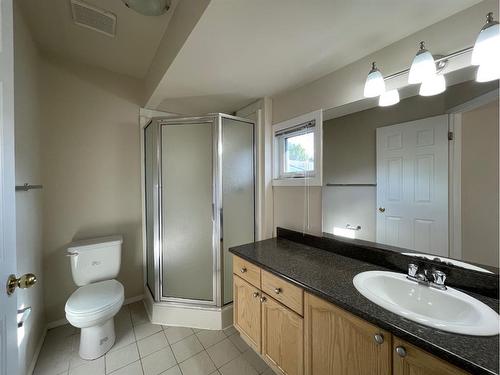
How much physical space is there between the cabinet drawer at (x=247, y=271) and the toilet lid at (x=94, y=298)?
3.21 feet

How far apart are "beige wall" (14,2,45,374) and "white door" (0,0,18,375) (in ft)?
2.63

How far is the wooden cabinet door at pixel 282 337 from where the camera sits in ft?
3.61

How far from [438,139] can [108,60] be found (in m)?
2.65

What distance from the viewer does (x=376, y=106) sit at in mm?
1353

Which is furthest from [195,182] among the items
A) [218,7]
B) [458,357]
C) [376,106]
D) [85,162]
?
[458,357]

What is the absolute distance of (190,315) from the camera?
1907 mm

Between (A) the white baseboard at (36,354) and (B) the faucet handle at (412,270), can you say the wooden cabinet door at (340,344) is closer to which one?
(B) the faucet handle at (412,270)

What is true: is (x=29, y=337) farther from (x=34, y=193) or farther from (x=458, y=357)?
(x=458, y=357)

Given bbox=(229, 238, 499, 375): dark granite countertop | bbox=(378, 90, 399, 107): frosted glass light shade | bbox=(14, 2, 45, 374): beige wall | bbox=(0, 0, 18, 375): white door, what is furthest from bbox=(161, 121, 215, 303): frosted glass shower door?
bbox=(378, 90, 399, 107): frosted glass light shade

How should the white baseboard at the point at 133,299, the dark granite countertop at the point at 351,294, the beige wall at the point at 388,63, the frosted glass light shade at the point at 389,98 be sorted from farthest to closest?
1. the white baseboard at the point at 133,299
2. the frosted glass light shade at the point at 389,98
3. the beige wall at the point at 388,63
4. the dark granite countertop at the point at 351,294

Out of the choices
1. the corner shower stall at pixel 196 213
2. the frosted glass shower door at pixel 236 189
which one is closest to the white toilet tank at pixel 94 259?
the corner shower stall at pixel 196 213

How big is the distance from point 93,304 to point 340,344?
Answer: 1665mm

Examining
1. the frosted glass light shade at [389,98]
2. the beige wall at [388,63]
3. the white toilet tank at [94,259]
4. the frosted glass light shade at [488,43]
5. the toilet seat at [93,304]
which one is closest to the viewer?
the frosted glass light shade at [488,43]

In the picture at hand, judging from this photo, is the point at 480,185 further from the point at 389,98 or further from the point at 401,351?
the point at 401,351
